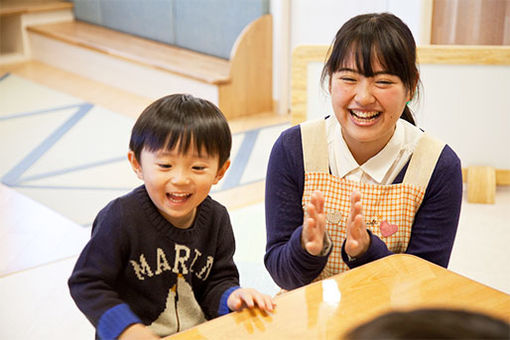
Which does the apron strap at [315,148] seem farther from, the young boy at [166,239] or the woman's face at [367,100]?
the young boy at [166,239]

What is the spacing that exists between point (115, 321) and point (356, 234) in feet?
1.57

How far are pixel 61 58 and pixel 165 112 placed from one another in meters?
4.80

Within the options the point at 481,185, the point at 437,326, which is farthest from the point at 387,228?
the point at 481,185

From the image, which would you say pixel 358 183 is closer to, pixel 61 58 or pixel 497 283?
pixel 497 283

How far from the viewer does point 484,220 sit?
9.37 ft

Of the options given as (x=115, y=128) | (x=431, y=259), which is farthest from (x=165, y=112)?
(x=115, y=128)

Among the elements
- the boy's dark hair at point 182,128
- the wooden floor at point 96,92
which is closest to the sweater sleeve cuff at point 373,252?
the boy's dark hair at point 182,128

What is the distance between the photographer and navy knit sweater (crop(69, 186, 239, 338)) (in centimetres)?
121

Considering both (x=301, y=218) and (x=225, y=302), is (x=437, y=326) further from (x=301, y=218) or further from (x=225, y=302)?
(x=301, y=218)

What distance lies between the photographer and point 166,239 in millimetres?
1269

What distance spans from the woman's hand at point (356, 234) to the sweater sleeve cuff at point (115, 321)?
0.42 meters

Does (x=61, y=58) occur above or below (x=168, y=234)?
below

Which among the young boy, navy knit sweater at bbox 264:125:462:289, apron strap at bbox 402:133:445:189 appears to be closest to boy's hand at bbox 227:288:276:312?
the young boy

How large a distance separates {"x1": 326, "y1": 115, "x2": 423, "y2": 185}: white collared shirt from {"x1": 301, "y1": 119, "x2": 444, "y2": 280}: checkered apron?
0.02m
